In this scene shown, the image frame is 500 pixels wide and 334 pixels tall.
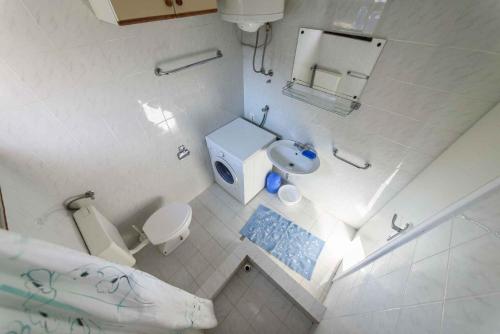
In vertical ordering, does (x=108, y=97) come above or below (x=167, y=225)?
above

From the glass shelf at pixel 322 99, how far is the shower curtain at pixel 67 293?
1.52 metres

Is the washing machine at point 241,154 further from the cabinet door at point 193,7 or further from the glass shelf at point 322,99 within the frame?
the cabinet door at point 193,7

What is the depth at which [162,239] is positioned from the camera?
1660 millimetres

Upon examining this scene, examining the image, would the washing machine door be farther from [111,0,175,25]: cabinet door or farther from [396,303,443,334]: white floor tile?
[396,303,443,334]: white floor tile

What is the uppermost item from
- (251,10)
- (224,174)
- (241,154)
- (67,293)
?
(251,10)

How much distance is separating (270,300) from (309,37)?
6.97ft

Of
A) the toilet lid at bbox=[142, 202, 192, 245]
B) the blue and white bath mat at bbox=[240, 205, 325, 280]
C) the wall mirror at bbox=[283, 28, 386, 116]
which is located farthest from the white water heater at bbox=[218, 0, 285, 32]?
the blue and white bath mat at bbox=[240, 205, 325, 280]

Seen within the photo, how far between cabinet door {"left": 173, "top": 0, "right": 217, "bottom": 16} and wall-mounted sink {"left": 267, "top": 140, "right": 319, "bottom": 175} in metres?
1.18

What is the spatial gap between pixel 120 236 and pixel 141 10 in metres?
1.66

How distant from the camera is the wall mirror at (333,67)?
1153 mm

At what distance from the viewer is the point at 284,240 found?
2.04 m

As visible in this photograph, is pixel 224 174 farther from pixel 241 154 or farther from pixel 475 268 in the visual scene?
pixel 475 268

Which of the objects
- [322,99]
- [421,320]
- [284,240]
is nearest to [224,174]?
[284,240]

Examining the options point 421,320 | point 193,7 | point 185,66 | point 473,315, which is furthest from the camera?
point 185,66
